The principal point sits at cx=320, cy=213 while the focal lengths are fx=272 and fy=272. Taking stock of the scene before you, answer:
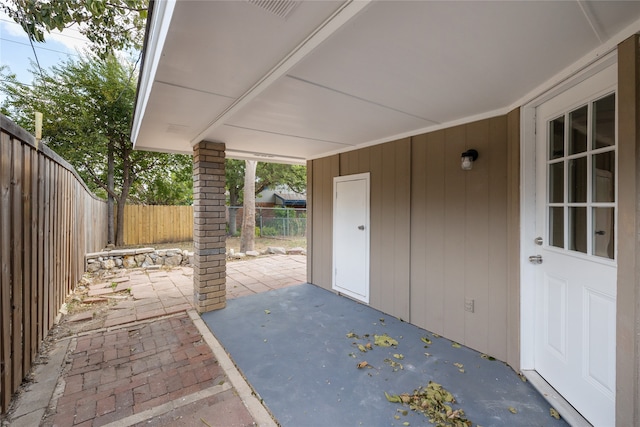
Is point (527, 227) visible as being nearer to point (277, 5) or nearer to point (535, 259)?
point (535, 259)

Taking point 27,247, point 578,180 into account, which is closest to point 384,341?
point 578,180

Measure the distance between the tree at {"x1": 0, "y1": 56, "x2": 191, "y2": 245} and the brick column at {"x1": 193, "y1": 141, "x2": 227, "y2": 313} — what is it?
6093 mm

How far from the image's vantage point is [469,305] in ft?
9.14

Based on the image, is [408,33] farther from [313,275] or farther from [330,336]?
[313,275]

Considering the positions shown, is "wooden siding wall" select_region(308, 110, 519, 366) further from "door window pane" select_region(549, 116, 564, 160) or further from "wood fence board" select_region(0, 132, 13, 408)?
"wood fence board" select_region(0, 132, 13, 408)

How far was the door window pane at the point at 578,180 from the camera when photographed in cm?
183

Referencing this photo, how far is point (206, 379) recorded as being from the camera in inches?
88.1

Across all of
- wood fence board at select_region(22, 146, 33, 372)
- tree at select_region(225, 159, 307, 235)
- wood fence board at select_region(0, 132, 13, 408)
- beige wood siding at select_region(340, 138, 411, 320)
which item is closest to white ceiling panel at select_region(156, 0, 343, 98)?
wood fence board at select_region(0, 132, 13, 408)

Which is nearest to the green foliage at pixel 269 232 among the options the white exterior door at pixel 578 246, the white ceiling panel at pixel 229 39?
the white ceiling panel at pixel 229 39

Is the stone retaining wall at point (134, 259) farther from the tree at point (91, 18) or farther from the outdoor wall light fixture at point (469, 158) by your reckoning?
the outdoor wall light fixture at point (469, 158)

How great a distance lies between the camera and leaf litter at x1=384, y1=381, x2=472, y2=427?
5.92ft

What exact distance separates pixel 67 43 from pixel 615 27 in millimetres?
10951

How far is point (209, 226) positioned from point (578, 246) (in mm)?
3737

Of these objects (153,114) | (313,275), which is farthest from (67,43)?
(313,275)
